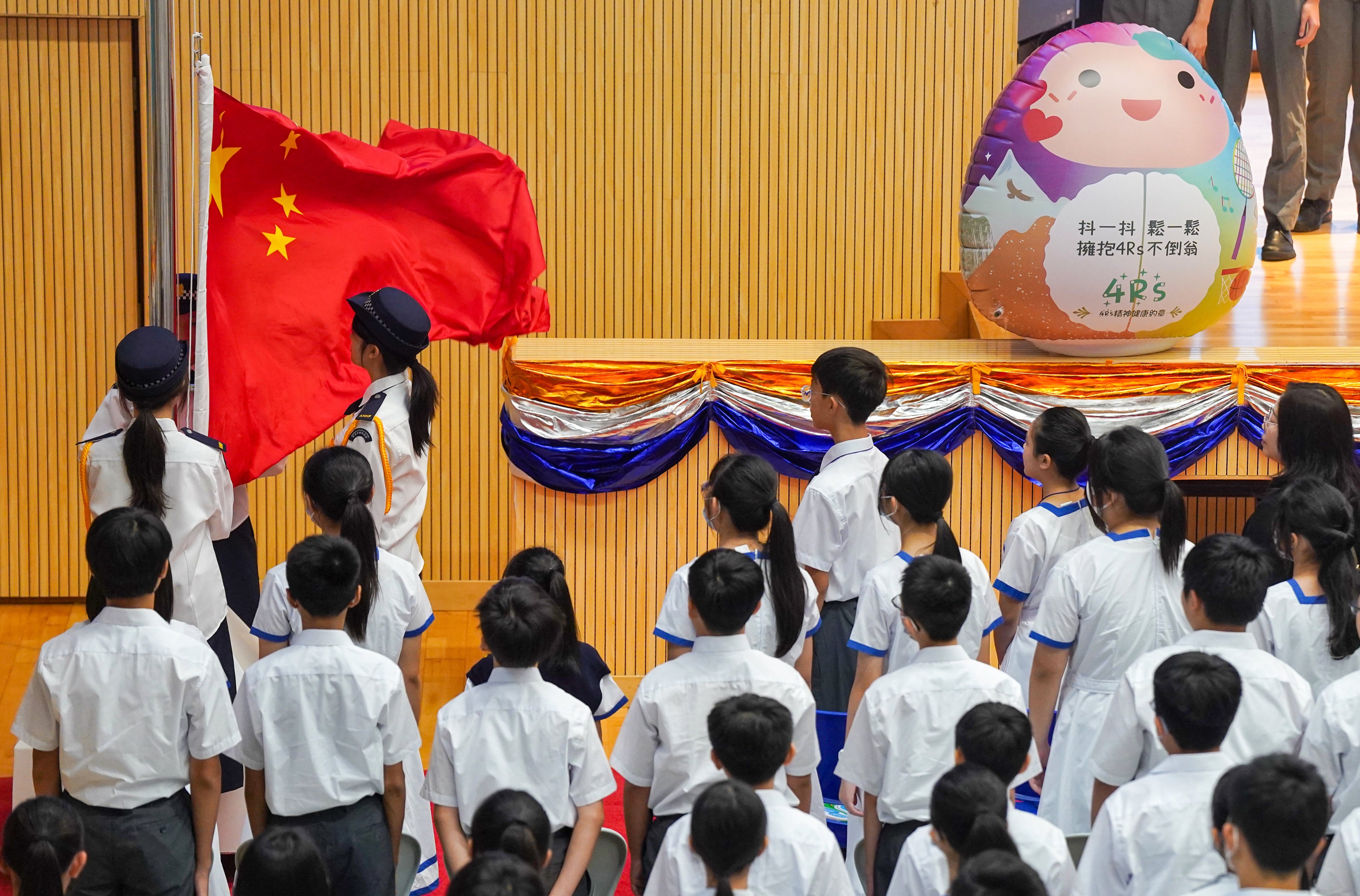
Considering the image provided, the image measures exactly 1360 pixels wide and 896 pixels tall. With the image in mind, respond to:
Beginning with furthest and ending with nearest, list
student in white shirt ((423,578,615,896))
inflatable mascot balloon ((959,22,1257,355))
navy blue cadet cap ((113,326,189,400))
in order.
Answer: inflatable mascot balloon ((959,22,1257,355)) → navy blue cadet cap ((113,326,189,400)) → student in white shirt ((423,578,615,896))

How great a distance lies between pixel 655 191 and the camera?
21.4 feet

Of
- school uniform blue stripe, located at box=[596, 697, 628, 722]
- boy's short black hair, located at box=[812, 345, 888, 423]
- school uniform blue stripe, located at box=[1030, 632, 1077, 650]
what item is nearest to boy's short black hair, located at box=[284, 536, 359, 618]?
school uniform blue stripe, located at box=[596, 697, 628, 722]

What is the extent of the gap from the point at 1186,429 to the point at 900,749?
8.36 feet

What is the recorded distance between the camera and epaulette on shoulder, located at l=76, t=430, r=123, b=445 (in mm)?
3363

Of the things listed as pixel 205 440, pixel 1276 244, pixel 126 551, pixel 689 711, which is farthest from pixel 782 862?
pixel 1276 244

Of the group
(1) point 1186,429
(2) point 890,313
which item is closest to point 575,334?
(2) point 890,313

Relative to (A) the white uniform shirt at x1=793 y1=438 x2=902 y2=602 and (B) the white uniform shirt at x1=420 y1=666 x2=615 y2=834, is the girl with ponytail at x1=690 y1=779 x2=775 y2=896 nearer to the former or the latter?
(B) the white uniform shirt at x1=420 y1=666 x2=615 y2=834

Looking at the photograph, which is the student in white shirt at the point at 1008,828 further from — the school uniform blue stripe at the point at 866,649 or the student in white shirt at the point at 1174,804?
the school uniform blue stripe at the point at 866,649

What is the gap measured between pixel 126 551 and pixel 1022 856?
1.62m

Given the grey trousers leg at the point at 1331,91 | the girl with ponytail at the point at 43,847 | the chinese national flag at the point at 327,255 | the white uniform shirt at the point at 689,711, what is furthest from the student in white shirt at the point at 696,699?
the grey trousers leg at the point at 1331,91

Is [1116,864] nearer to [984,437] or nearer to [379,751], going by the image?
[379,751]

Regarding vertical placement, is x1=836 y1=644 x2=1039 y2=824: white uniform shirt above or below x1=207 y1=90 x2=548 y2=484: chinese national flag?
below

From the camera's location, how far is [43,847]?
2.18m

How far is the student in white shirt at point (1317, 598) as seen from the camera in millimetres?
2953
